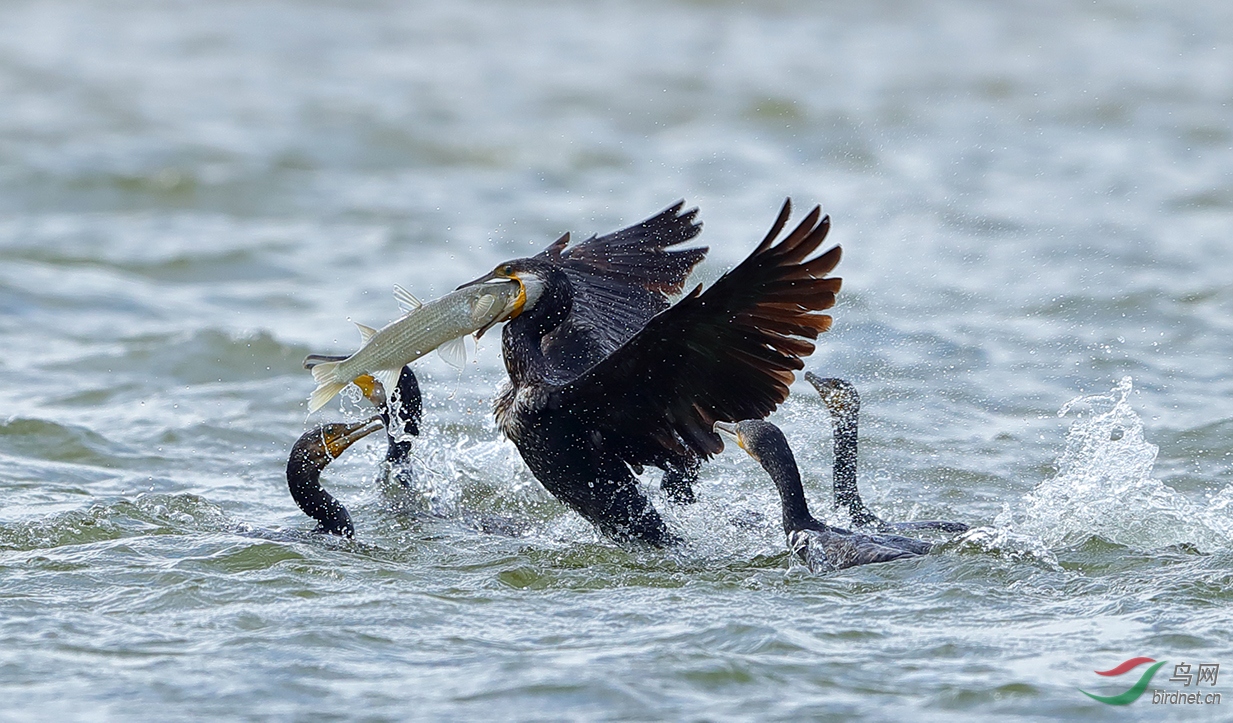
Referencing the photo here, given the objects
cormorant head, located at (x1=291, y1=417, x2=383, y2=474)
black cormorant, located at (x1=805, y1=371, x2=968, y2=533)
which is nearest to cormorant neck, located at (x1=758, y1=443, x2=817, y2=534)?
black cormorant, located at (x1=805, y1=371, x2=968, y2=533)

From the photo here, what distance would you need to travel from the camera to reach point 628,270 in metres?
7.11

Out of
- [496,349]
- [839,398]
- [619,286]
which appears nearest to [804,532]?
[839,398]

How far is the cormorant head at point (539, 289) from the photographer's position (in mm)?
6258

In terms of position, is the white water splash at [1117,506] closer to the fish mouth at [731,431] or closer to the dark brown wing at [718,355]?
the fish mouth at [731,431]

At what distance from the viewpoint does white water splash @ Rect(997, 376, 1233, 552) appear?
20.9 ft

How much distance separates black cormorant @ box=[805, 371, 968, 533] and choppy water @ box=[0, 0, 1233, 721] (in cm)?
45

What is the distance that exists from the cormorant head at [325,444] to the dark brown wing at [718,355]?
114cm

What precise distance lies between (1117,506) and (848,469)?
1.15m

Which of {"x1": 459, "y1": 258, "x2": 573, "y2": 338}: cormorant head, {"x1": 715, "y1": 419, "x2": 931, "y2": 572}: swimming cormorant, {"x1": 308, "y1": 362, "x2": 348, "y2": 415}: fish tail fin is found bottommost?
{"x1": 715, "y1": 419, "x2": 931, "y2": 572}: swimming cormorant

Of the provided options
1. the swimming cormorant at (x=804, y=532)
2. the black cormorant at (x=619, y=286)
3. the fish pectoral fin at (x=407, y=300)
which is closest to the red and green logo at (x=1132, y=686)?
the swimming cormorant at (x=804, y=532)

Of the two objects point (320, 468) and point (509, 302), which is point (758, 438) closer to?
point (509, 302)

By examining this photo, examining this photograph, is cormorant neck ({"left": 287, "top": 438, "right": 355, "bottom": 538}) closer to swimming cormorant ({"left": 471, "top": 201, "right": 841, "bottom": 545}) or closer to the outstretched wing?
swimming cormorant ({"left": 471, "top": 201, "right": 841, "bottom": 545})

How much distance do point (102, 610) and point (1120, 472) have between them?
13.3 feet

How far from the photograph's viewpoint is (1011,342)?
9805 millimetres
